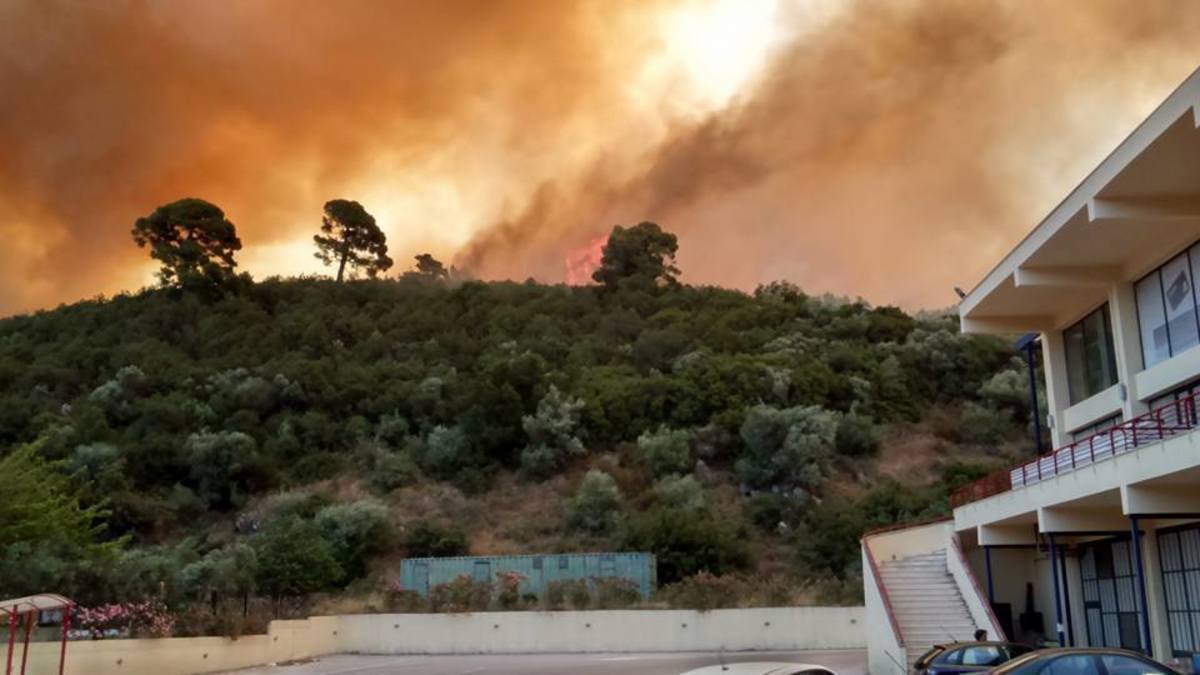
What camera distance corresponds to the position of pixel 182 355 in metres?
76.9

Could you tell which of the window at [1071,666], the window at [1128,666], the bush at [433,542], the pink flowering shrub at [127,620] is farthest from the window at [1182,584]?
the bush at [433,542]

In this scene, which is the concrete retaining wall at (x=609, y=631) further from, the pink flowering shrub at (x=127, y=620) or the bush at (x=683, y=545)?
the pink flowering shrub at (x=127, y=620)

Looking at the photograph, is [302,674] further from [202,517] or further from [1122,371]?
[202,517]

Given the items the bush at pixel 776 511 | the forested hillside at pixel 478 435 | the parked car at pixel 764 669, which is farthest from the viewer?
the bush at pixel 776 511

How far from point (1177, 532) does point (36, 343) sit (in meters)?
85.7

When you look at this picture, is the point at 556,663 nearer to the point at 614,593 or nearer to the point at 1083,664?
the point at 614,593

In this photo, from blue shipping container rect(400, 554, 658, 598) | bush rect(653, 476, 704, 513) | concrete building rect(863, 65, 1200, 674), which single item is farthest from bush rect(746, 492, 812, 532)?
concrete building rect(863, 65, 1200, 674)

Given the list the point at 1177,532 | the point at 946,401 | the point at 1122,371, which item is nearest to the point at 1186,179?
the point at 1122,371

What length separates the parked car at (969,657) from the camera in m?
16.9

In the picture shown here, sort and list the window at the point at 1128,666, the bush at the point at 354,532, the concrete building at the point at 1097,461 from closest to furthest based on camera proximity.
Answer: the window at the point at 1128,666 < the concrete building at the point at 1097,461 < the bush at the point at 354,532

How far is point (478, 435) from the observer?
2434 inches

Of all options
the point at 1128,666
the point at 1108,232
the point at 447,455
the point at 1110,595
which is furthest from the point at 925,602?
the point at 447,455

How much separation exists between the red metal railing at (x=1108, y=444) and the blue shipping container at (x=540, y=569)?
1662cm

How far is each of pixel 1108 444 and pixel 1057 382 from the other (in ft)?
29.5
